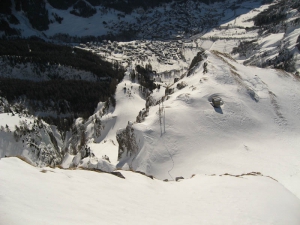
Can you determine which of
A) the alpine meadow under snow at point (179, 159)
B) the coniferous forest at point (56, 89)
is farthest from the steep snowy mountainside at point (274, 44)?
the coniferous forest at point (56, 89)

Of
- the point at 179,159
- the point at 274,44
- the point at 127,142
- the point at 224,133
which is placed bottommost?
the point at 127,142

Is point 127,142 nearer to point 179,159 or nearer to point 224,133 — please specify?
point 179,159

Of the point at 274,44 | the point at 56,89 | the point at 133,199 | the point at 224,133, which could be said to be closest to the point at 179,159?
the point at 224,133

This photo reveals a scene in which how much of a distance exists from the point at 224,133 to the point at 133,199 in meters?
27.2

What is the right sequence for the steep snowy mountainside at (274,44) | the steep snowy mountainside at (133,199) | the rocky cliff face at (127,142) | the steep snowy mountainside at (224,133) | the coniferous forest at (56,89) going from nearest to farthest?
the steep snowy mountainside at (133,199) → the steep snowy mountainside at (224,133) → the rocky cliff face at (127,142) → the steep snowy mountainside at (274,44) → the coniferous forest at (56,89)

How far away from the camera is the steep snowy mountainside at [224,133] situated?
101 feet

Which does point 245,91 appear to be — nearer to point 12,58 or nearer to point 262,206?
point 262,206

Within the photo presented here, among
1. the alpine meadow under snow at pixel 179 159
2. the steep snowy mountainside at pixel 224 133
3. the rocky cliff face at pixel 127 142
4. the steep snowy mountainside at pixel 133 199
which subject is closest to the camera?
the steep snowy mountainside at pixel 133 199

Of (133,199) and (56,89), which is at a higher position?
(133,199)

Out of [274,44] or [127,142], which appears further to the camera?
[274,44]

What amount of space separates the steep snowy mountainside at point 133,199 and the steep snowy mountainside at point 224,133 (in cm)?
1024

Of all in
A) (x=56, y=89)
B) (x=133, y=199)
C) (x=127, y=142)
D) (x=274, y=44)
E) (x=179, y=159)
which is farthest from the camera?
(x=274, y=44)

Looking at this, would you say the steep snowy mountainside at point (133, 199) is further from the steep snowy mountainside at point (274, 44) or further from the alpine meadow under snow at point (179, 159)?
the steep snowy mountainside at point (274, 44)

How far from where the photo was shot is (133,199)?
14.8 m
